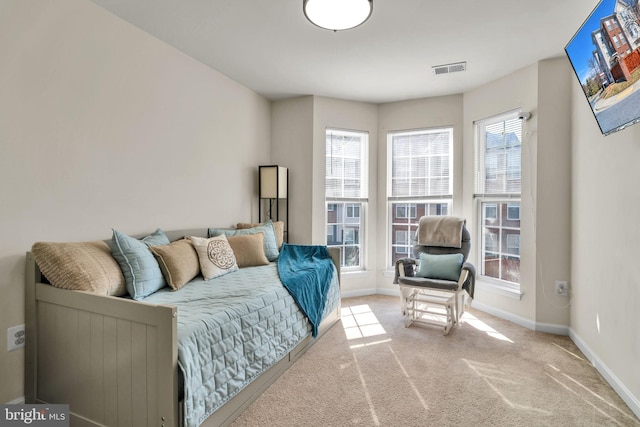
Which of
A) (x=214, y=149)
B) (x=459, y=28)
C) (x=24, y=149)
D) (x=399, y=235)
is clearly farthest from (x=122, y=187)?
(x=399, y=235)

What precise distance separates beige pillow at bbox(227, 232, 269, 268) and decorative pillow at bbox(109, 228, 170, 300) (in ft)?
2.79

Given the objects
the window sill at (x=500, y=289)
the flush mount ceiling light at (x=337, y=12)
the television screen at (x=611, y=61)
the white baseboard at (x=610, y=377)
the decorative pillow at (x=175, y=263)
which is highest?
the flush mount ceiling light at (x=337, y=12)

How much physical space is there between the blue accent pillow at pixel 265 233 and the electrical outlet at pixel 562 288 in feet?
8.64

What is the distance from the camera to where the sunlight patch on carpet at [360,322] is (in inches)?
122

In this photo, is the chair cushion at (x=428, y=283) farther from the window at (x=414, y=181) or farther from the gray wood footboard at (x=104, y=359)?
the gray wood footboard at (x=104, y=359)

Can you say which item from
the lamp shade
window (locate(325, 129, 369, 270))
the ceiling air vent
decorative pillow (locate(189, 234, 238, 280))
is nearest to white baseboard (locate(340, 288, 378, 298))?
window (locate(325, 129, 369, 270))

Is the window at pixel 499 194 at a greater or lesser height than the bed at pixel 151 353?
greater

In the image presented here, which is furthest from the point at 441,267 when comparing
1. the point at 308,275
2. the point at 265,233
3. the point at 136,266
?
the point at 136,266

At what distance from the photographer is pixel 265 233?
339 cm

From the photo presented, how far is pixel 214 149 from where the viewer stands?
335 centimetres

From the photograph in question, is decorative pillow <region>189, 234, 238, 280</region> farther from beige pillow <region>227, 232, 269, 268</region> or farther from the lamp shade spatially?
the lamp shade

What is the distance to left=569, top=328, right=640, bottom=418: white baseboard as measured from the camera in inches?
75.2

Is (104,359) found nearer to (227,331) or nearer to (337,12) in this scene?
(227,331)

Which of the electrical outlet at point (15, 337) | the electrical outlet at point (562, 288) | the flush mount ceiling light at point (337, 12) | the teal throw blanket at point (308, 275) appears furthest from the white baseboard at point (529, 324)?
the electrical outlet at point (15, 337)
